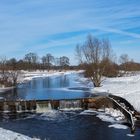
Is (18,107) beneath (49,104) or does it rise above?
beneath

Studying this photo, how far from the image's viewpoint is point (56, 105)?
32750 millimetres

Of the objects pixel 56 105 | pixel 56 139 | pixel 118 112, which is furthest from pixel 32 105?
pixel 56 139

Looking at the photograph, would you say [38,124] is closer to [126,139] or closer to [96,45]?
[126,139]

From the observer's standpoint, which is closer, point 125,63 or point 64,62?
point 125,63

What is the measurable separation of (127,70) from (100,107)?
63818mm

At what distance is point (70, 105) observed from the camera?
33031mm

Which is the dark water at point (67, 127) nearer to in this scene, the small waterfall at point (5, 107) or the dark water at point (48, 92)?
the small waterfall at point (5, 107)

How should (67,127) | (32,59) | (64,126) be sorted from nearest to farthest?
(67,127) < (64,126) < (32,59)

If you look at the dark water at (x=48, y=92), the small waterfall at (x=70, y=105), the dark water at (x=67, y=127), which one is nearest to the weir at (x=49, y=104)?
the small waterfall at (x=70, y=105)

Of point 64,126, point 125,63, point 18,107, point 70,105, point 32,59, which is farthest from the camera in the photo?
point 32,59

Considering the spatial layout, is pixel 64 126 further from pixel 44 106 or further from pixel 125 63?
pixel 125 63

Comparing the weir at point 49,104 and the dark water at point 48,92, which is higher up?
the dark water at point 48,92

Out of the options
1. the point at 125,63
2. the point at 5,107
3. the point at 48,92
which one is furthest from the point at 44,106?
the point at 125,63

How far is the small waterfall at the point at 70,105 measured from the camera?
32.8 metres
